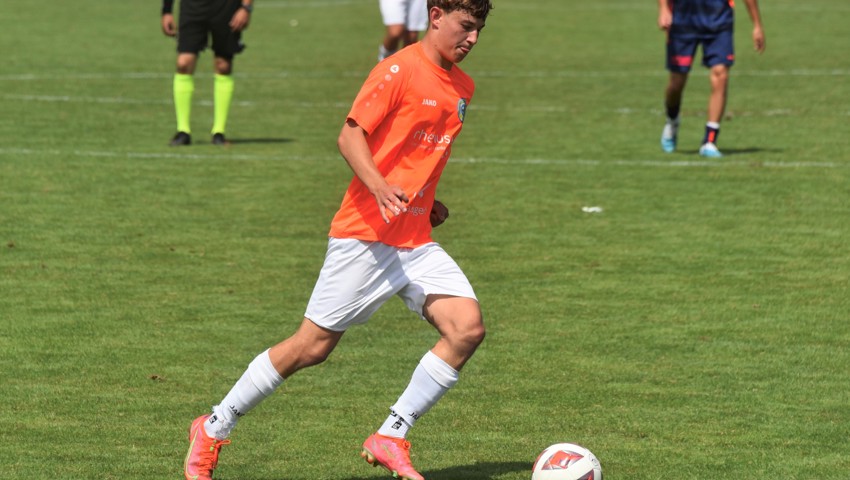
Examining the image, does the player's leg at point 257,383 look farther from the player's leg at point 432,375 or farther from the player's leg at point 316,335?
the player's leg at point 432,375

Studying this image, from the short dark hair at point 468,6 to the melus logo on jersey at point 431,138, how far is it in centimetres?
48

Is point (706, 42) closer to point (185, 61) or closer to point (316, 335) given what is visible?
point (185, 61)

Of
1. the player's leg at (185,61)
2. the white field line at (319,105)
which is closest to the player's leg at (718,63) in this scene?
the white field line at (319,105)

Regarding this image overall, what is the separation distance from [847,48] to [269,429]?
1933 centimetres

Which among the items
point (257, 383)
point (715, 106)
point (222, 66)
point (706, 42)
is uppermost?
point (257, 383)

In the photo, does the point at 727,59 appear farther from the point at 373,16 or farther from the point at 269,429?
the point at 373,16

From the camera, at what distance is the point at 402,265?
6.21 metres

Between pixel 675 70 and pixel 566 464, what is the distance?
9547 millimetres

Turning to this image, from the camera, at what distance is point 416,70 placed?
240 inches

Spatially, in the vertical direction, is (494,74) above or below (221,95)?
below

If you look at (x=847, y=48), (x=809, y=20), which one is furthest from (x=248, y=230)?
(x=809, y=20)

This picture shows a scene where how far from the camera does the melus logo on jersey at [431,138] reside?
6.12 metres

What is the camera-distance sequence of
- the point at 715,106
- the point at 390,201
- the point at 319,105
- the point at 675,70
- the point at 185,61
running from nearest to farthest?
the point at 390,201
the point at 715,106
the point at 675,70
the point at 185,61
the point at 319,105

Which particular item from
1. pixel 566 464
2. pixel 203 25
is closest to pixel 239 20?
pixel 203 25
